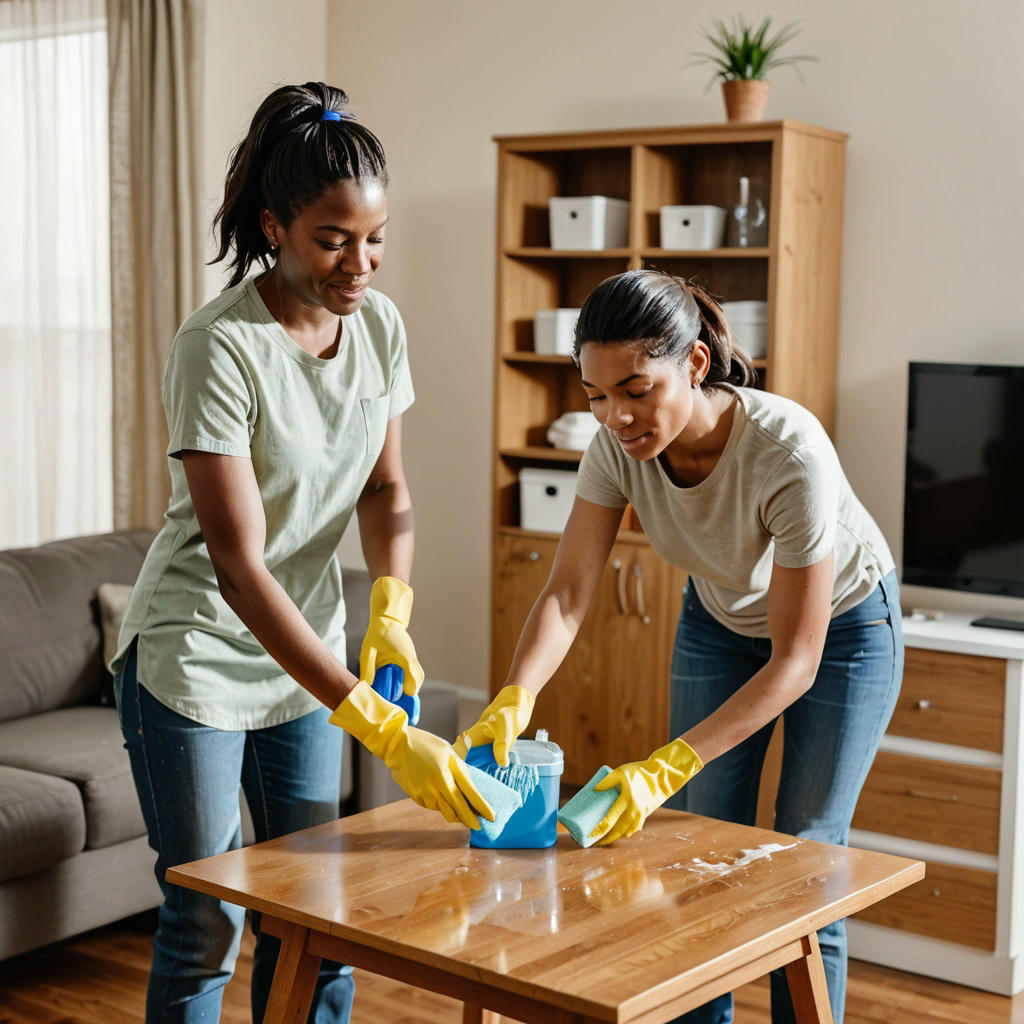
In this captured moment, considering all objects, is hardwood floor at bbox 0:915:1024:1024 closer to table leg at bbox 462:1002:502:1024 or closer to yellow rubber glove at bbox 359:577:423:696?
table leg at bbox 462:1002:502:1024

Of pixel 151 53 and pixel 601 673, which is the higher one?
pixel 151 53

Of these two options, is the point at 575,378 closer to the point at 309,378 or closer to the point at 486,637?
the point at 486,637

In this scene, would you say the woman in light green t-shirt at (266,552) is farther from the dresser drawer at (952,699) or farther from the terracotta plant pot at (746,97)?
the terracotta plant pot at (746,97)

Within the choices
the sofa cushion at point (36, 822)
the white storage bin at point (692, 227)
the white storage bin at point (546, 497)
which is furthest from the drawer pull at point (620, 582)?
the sofa cushion at point (36, 822)

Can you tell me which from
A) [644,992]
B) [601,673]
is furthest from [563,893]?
[601,673]

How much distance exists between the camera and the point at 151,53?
13.8 ft

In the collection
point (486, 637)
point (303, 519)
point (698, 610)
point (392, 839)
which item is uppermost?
point (303, 519)

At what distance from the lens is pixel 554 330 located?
382 centimetres

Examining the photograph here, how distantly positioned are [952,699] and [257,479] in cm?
177

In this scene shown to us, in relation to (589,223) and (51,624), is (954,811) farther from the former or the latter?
(51,624)

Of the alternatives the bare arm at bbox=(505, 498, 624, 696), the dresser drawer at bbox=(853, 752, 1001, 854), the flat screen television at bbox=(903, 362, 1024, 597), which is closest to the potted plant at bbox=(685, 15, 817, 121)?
the flat screen television at bbox=(903, 362, 1024, 597)

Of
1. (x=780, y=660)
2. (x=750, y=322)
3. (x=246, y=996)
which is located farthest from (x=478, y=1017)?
(x=750, y=322)

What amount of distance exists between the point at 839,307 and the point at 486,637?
5.10ft

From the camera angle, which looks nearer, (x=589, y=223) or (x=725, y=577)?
(x=725, y=577)
